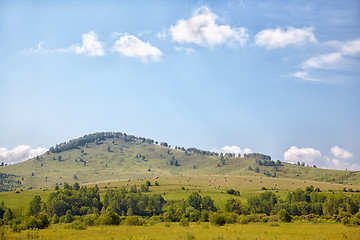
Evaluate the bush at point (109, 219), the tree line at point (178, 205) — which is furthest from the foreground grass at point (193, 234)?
Answer: the tree line at point (178, 205)

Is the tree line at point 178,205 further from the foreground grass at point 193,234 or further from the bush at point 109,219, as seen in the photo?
the foreground grass at point 193,234

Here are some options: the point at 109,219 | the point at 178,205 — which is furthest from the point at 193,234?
the point at 178,205

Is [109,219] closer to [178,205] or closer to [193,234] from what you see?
[193,234]

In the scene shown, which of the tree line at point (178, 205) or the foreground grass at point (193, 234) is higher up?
the foreground grass at point (193, 234)

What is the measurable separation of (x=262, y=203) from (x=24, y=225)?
146 metres

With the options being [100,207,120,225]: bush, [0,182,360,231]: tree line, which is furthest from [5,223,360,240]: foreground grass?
[0,182,360,231]: tree line

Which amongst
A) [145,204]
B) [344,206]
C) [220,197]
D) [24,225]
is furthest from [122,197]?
[24,225]

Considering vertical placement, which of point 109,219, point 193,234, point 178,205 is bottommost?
point 178,205

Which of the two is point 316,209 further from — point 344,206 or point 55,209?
point 55,209

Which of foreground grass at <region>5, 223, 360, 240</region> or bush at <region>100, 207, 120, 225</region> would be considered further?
bush at <region>100, 207, 120, 225</region>

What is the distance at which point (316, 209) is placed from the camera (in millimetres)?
147125


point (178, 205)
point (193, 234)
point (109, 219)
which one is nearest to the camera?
point (193, 234)

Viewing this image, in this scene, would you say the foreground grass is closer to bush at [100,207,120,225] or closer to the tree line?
bush at [100,207,120,225]

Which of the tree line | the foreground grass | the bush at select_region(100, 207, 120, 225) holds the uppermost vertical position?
the foreground grass
